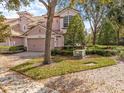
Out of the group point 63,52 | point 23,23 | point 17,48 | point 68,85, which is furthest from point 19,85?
point 23,23

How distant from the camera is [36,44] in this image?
112 ft

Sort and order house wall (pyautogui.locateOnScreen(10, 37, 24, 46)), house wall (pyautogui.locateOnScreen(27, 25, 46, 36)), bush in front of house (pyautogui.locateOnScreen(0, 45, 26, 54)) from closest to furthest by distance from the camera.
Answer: bush in front of house (pyautogui.locateOnScreen(0, 45, 26, 54)) < house wall (pyautogui.locateOnScreen(27, 25, 46, 36)) < house wall (pyautogui.locateOnScreen(10, 37, 24, 46))

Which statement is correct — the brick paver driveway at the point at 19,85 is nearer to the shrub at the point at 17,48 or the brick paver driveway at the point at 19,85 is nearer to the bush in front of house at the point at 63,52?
the bush in front of house at the point at 63,52

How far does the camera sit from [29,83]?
13.9 meters

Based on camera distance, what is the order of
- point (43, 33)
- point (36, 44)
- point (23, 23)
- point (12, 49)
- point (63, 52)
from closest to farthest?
1. point (63, 52)
2. point (43, 33)
3. point (36, 44)
4. point (12, 49)
5. point (23, 23)

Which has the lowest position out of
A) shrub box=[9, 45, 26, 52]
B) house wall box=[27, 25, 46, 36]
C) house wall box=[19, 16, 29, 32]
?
shrub box=[9, 45, 26, 52]

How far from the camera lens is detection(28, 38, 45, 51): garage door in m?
33.9

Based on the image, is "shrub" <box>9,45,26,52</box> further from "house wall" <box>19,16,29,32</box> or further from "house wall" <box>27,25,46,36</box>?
"house wall" <box>19,16,29,32</box>

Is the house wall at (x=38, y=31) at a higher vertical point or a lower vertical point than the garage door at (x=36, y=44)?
higher

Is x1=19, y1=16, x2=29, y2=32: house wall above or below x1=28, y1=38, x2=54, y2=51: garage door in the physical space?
above

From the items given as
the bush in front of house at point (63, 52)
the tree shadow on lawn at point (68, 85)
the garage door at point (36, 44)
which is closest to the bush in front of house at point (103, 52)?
the bush in front of house at point (63, 52)

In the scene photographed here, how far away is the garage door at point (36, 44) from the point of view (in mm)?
33875

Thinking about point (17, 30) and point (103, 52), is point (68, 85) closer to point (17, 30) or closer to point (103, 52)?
point (103, 52)

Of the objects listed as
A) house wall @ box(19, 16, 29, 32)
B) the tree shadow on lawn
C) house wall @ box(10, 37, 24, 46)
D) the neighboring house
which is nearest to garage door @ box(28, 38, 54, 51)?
the neighboring house
